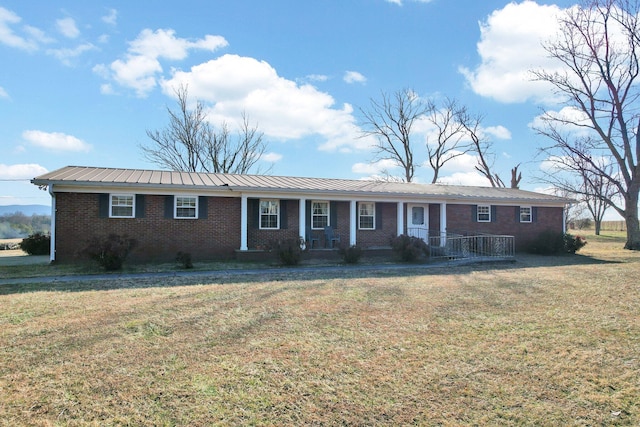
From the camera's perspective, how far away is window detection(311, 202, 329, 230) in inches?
614

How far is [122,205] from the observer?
1292cm

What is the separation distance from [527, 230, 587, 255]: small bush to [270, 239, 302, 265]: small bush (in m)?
12.0

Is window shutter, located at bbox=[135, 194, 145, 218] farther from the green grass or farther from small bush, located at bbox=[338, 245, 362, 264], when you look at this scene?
small bush, located at bbox=[338, 245, 362, 264]

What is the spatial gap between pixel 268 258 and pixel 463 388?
10840 mm

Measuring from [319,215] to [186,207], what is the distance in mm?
5312

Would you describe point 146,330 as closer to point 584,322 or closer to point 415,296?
point 415,296

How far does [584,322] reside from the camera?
5645 millimetres

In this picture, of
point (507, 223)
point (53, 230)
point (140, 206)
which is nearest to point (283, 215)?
point (140, 206)

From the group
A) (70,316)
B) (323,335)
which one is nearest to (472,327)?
(323,335)

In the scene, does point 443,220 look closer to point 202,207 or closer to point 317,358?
point 202,207

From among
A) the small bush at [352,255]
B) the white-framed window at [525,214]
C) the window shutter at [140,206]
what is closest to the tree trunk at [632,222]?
the white-framed window at [525,214]

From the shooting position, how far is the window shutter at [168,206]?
13289 mm

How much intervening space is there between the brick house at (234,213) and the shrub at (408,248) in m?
2.31

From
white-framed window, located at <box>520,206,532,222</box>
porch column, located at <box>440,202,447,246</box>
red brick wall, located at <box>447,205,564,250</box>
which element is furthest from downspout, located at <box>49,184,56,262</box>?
white-framed window, located at <box>520,206,532,222</box>
